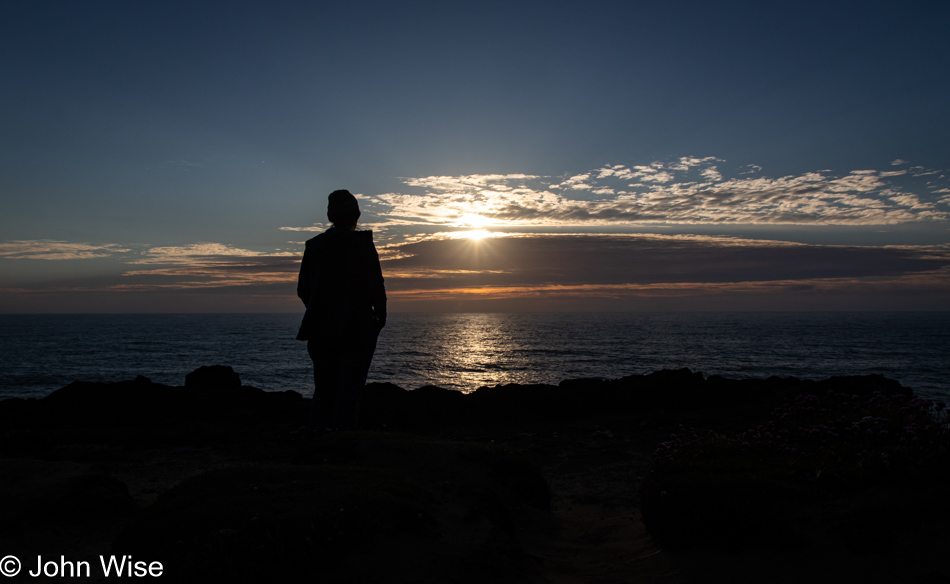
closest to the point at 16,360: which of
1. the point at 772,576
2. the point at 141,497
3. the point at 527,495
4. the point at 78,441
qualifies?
the point at 78,441

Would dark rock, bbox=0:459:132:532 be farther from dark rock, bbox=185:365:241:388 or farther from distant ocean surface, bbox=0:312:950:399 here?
distant ocean surface, bbox=0:312:950:399

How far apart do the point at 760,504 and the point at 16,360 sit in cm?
5408

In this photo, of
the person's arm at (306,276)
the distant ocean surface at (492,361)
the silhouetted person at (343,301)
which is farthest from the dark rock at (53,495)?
the distant ocean surface at (492,361)

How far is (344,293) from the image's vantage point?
6812 mm

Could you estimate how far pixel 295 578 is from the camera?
3057 mm

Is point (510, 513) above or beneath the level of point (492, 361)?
above

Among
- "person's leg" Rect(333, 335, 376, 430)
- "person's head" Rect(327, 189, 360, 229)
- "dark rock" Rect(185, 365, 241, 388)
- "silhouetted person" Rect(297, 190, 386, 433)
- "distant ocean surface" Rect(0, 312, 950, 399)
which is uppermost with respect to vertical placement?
"person's head" Rect(327, 189, 360, 229)

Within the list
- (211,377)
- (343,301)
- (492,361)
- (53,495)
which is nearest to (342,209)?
(343,301)

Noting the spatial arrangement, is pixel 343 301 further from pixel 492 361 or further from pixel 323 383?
pixel 492 361

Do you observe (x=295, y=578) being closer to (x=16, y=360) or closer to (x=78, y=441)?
(x=78, y=441)

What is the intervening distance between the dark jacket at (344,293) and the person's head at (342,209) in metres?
0.16

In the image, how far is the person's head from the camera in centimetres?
689

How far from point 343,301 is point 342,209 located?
1.21m

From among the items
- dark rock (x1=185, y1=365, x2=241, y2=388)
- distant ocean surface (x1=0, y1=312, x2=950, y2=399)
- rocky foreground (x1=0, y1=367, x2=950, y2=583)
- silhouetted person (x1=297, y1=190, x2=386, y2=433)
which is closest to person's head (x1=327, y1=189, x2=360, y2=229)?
silhouetted person (x1=297, y1=190, x2=386, y2=433)
